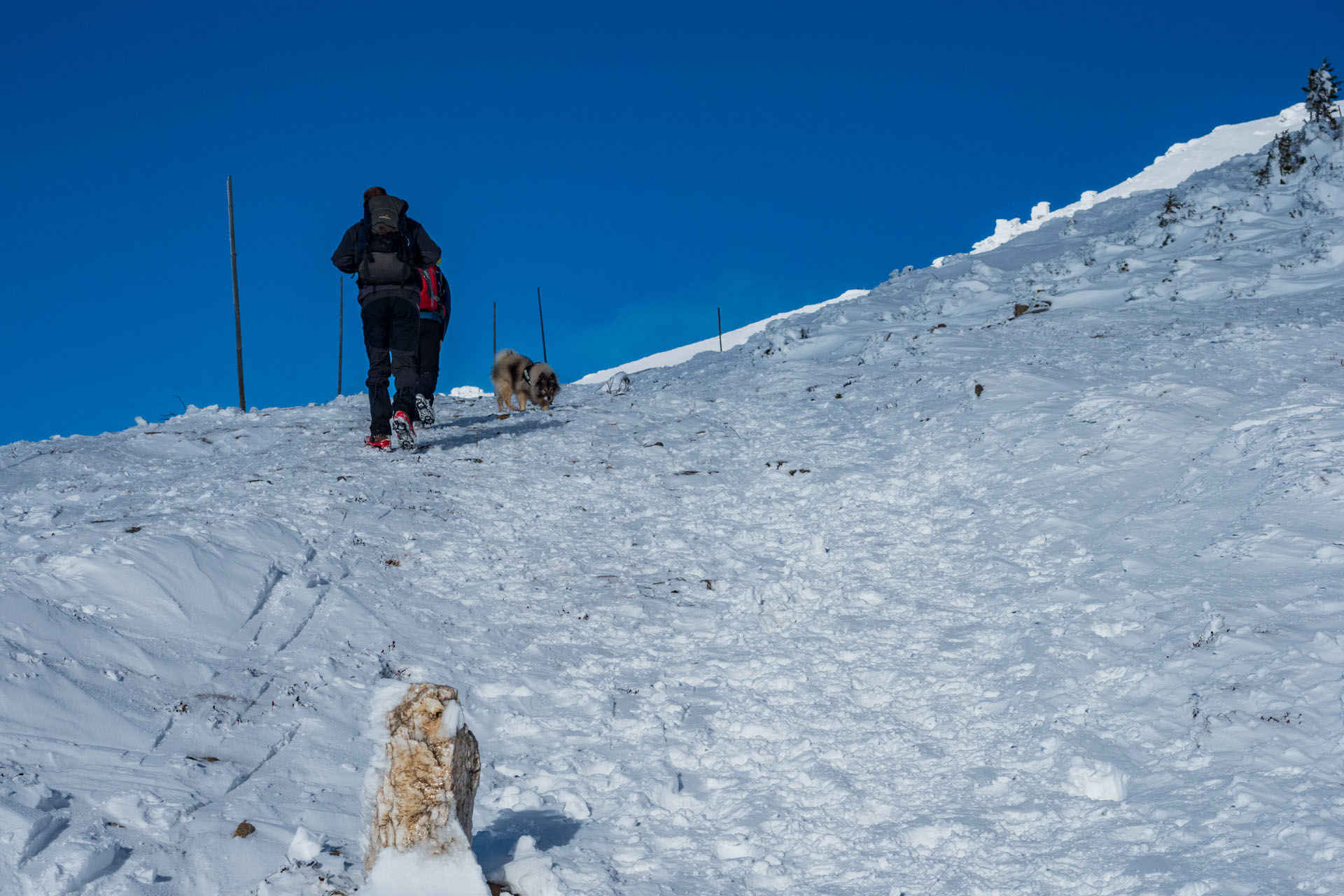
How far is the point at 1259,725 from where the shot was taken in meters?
3.73

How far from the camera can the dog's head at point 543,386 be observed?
14.5 m

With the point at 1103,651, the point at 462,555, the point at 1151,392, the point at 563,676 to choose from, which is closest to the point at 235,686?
the point at 563,676

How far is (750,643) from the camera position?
219 inches

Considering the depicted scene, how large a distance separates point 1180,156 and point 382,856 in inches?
2458

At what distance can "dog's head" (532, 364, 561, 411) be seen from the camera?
14.5 meters

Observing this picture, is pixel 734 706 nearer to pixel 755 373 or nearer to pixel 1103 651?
pixel 1103 651

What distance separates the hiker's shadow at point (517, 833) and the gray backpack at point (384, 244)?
6736mm

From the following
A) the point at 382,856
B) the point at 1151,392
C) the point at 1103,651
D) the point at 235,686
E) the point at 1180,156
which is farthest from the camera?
the point at 1180,156

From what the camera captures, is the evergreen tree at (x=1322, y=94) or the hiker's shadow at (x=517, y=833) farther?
the evergreen tree at (x=1322, y=94)

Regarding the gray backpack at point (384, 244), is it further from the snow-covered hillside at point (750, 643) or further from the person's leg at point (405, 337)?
the snow-covered hillside at point (750, 643)

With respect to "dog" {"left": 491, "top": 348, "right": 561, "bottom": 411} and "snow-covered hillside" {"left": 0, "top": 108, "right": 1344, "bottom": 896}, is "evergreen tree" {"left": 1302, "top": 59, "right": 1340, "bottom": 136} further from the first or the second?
"dog" {"left": 491, "top": 348, "right": 561, "bottom": 411}

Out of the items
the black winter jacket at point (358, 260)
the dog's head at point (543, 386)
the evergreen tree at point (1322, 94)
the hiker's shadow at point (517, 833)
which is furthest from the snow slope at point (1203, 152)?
the hiker's shadow at point (517, 833)

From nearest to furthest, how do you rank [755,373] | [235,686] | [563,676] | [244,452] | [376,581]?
[235,686] → [563,676] → [376,581] → [244,452] → [755,373]

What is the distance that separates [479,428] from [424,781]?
9.23 metres
